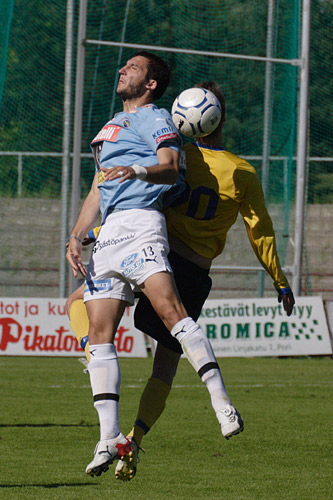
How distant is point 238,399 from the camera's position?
34.6 ft

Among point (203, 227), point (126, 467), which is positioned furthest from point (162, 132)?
point (126, 467)

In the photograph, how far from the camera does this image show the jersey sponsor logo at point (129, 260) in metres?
4.95

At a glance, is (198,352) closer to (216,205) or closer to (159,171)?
(159,171)

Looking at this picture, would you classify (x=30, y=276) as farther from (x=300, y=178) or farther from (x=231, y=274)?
(x=300, y=178)

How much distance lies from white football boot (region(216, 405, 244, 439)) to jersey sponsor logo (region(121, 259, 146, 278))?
0.88 metres

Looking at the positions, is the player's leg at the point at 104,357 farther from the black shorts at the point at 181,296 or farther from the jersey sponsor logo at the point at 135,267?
the black shorts at the point at 181,296

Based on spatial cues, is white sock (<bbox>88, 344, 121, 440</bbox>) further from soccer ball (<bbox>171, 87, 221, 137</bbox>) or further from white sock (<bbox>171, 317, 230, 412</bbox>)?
soccer ball (<bbox>171, 87, 221, 137</bbox>)

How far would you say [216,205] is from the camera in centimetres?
562

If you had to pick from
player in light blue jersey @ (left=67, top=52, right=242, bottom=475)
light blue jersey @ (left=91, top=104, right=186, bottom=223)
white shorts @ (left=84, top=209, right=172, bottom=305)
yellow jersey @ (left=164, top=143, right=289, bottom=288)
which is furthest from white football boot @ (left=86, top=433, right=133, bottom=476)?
→ yellow jersey @ (left=164, top=143, right=289, bottom=288)

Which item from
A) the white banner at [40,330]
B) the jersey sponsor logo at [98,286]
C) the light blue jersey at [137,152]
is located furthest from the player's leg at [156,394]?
the white banner at [40,330]

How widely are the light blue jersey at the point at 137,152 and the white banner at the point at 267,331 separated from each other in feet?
35.4

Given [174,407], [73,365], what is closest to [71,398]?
[174,407]

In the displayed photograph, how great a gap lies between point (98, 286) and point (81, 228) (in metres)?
0.48

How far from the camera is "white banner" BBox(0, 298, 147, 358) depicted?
15.6m
